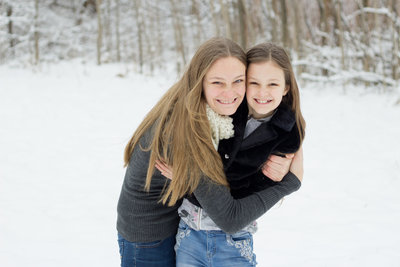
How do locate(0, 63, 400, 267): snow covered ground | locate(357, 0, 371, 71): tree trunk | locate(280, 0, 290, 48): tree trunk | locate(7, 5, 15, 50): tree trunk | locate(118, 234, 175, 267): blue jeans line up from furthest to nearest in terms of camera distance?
locate(7, 5, 15, 50): tree trunk < locate(280, 0, 290, 48): tree trunk < locate(357, 0, 371, 71): tree trunk < locate(0, 63, 400, 267): snow covered ground < locate(118, 234, 175, 267): blue jeans

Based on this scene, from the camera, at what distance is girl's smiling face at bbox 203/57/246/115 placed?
1.58 m

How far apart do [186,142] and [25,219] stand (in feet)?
9.95

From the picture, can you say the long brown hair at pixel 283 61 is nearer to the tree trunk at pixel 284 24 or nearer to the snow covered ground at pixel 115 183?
the snow covered ground at pixel 115 183

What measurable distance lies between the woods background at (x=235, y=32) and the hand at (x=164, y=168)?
774 cm

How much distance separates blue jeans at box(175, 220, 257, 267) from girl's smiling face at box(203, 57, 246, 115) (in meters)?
0.59

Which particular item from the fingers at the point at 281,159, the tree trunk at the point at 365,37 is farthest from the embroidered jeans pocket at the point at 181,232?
the tree trunk at the point at 365,37

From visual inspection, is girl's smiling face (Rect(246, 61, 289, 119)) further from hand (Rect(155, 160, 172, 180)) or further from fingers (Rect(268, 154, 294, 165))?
hand (Rect(155, 160, 172, 180))

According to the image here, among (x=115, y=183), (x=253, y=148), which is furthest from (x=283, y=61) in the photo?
(x=115, y=183)

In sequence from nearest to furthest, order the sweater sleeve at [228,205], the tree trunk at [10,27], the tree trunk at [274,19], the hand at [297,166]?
the sweater sleeve at [228,205]
the hand at [297,166]
the tree trunk at [274,19]
the tree trunk at [10,27]

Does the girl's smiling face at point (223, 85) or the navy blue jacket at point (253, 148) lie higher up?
the girl's smiling face at point (223, 85)

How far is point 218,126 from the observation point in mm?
1640

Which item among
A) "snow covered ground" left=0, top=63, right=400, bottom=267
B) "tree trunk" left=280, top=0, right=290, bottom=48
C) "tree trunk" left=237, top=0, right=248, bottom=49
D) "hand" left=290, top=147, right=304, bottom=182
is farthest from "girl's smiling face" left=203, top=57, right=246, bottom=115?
"tree trunk" left=237, top=0, right=248, bottom=49

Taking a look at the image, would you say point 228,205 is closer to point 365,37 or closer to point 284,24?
point 365,37

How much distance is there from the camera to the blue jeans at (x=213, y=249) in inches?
65.0
